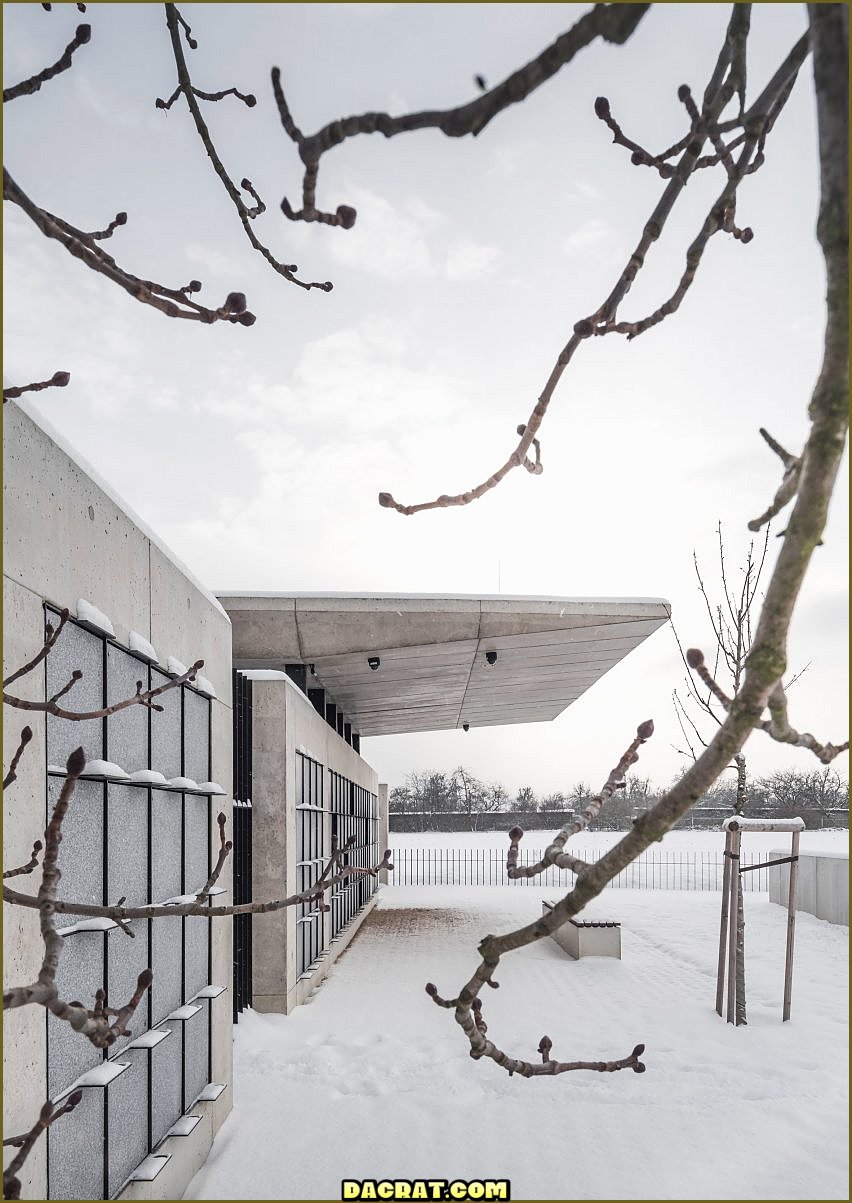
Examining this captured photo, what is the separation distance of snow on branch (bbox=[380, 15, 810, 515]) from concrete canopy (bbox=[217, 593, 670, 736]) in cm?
987

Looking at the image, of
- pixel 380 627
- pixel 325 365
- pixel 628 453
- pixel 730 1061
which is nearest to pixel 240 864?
pixel 380 627

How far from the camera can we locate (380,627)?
39.8 ft

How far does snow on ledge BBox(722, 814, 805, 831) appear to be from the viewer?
31.4 feet

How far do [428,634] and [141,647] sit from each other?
815 centimetres

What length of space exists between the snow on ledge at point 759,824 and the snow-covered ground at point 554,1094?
1784 mm

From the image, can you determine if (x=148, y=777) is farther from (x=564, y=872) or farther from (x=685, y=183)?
(x=564, y=872)

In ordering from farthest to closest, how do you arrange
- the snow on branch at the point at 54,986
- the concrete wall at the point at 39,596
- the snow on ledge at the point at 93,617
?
the snow on ledge at the point at 93,617, the concrete wall at the point at 39,596, the snow on branch at the point at 54,986

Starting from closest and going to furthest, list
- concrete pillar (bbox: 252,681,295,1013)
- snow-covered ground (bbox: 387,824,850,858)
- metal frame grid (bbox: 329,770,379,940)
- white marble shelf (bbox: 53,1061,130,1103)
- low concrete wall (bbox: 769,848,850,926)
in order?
white marble shelf (bbox: 53,1061,130,1103)
concrete pillar (bbox: 252,681,295,1013)
metal frame grid (bbox: 329,770,379,940)
low concrete wall (bbox: 769,848,850,926)
snow-covered ground (bbox: 387,824,850,858)

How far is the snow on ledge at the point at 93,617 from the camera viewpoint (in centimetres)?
356

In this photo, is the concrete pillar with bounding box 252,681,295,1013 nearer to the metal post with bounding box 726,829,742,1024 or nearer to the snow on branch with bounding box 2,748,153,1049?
the metal post with bounding box 726,829,742,1024

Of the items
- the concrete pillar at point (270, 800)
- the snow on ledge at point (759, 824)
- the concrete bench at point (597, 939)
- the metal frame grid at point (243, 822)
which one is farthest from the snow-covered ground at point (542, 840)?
the metal frame grid at point (243, 822)

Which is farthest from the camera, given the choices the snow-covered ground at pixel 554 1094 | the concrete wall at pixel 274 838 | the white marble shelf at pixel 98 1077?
the concrete wall at pixel 274 838

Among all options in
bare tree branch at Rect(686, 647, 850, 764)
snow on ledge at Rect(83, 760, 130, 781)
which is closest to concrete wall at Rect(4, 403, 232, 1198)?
snow on ledge at Rect(83, 760, 130, 781)

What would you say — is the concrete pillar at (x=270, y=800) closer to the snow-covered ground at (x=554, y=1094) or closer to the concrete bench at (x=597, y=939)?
the snow-covered ground at (x=554, y=1094)
